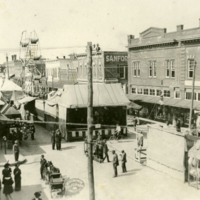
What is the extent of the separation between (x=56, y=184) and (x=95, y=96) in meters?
13.1

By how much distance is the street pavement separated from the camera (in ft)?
46.5

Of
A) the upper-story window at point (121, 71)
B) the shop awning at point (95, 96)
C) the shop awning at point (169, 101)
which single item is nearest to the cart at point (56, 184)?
the shop awning at point (95, 96)

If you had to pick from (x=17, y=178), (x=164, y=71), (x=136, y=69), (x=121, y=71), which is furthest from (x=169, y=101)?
(x=17, y=178)

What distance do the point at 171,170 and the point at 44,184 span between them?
664 cm

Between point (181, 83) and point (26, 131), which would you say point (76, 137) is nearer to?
point (26, 131)

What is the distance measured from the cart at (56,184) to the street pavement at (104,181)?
→ 235 mm

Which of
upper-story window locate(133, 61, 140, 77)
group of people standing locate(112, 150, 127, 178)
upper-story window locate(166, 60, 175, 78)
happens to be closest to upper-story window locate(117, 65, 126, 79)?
upper-story window locate(133, 61, 140, 77)

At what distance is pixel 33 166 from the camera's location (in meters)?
18.6

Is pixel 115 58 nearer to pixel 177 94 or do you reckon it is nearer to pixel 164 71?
pixel 164 71

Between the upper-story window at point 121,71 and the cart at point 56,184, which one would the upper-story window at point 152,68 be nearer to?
the upper-story window at point 121,71

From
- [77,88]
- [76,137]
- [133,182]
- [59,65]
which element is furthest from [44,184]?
[59,65]

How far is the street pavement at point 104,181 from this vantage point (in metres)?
14.2

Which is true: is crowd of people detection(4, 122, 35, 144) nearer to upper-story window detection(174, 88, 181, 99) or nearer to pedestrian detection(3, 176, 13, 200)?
pedestrian detection(3, 176, 13, 200)

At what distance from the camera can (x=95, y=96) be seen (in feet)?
86.0
